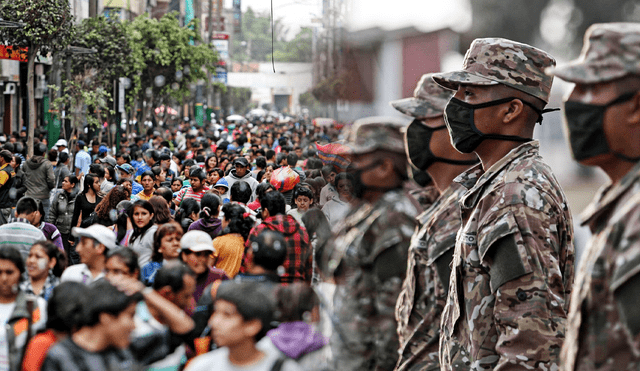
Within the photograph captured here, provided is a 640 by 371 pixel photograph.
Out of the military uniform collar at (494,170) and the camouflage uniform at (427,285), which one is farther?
the camouflage uniform at (427,285)

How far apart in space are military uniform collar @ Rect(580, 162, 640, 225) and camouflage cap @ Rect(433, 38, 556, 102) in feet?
3.49

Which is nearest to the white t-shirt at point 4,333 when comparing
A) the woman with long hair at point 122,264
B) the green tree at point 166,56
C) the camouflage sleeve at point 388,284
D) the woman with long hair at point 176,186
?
the woman with long hair at point 122,264

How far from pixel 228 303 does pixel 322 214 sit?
1.01 meters

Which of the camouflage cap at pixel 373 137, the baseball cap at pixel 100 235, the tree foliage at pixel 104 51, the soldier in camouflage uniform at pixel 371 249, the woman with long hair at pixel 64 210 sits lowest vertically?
the woman with long hair at pixel 64 210

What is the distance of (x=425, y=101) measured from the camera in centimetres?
427

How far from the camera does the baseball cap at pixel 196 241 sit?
4.82 metres

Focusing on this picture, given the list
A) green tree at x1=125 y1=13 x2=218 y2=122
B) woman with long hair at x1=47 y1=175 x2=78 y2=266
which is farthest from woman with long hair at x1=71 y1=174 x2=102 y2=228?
green tree at x1=125 y1=13 x2=218 y2=122

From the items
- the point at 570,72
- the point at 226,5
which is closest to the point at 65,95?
the point at 570,72

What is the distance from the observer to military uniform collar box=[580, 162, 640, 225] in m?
2.22

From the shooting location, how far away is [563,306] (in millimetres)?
3049

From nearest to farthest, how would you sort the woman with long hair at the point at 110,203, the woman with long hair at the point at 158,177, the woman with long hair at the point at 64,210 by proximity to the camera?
the woman with long hair at the point at 110,203, the woman with long hair at the point at 64,210, the woman with long hair at the point at 158,177

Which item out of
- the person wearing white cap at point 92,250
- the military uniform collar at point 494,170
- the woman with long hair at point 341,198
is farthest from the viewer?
the person wearing white cap at point 92,250

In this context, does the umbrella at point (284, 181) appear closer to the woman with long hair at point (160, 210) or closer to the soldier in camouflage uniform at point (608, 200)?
the woman with long hair at point (160, 210)

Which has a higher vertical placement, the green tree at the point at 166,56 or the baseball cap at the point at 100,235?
the green tree at the point at 166,56
